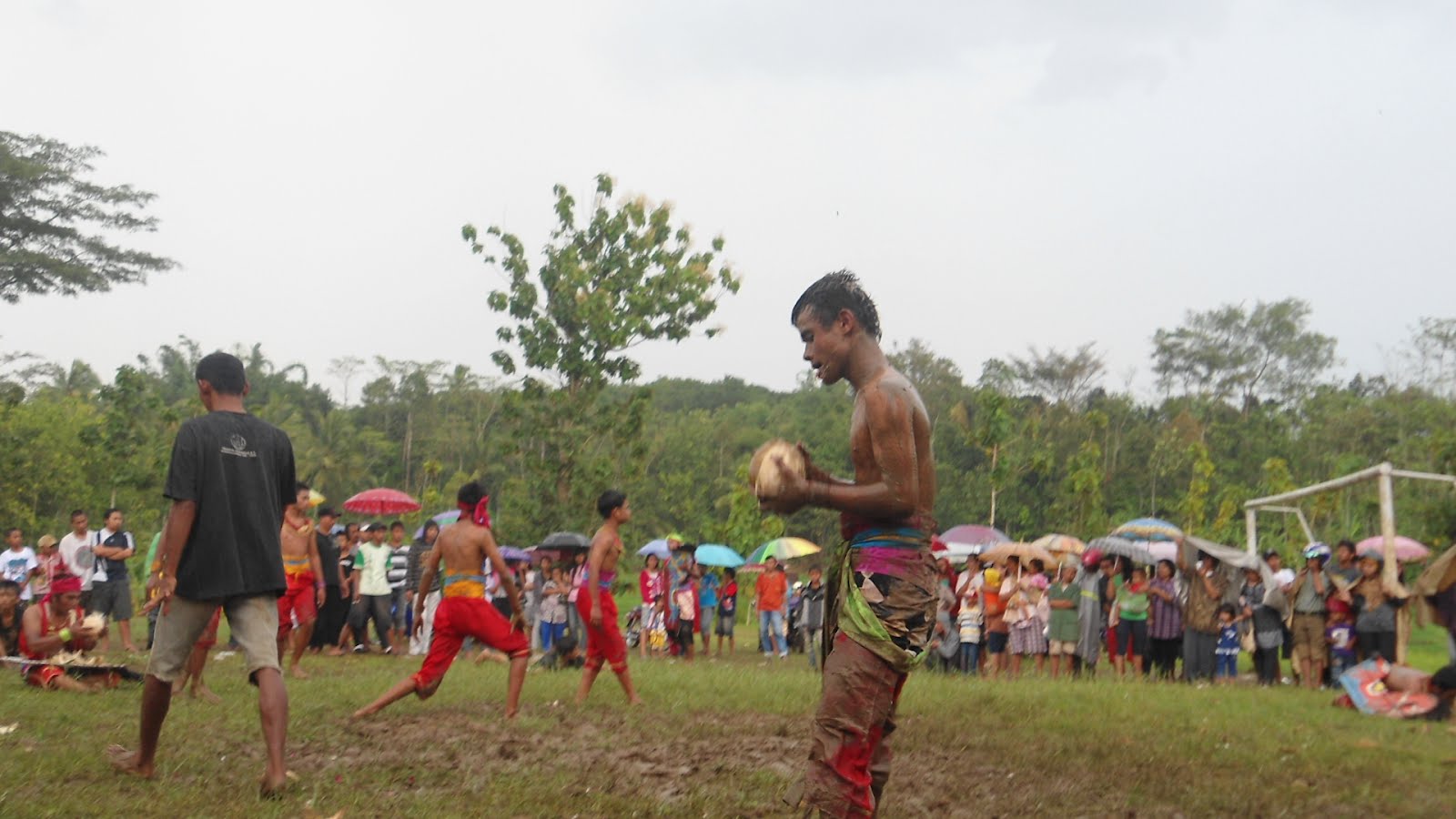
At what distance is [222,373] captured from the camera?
6.68 m

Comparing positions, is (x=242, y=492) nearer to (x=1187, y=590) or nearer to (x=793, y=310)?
(x=793, y=310)

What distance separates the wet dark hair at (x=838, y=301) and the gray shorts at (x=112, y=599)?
14.3m

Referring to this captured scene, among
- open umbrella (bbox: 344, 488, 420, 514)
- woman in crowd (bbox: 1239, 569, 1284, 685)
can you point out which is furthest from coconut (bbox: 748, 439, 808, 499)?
open umbrella (bbox: 344, 488, 420, 514)

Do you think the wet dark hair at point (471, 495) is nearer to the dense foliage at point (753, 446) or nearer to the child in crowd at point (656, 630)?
the child in crowd at point (656, 630)

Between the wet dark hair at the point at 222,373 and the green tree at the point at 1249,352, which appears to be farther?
the green tree at the point at 1249,352

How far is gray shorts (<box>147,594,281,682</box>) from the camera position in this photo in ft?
20.4

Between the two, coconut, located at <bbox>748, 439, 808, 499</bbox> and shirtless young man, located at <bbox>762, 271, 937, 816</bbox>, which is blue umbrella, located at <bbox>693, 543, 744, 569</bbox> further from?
coconut, located at <bbox>748, 439, 808, 499</bbox>

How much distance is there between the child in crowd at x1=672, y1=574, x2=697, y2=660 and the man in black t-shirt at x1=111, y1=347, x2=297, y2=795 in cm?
1451

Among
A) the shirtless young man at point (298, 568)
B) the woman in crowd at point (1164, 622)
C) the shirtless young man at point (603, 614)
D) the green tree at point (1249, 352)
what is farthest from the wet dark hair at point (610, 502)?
the green tree at point (1249, 352)

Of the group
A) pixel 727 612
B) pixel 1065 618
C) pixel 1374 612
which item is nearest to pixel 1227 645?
pixel 1065 618

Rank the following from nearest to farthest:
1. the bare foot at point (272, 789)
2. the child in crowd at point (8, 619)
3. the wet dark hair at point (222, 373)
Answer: the bare foot at point (272, 789) < the wet dark hair at point (222, 373) < the child in crowd at point (8, 619)

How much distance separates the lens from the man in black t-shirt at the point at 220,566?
20.5 feet

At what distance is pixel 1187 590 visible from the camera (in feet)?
53.9

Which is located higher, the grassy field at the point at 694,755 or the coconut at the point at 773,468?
the coconut at the point at 773,468
